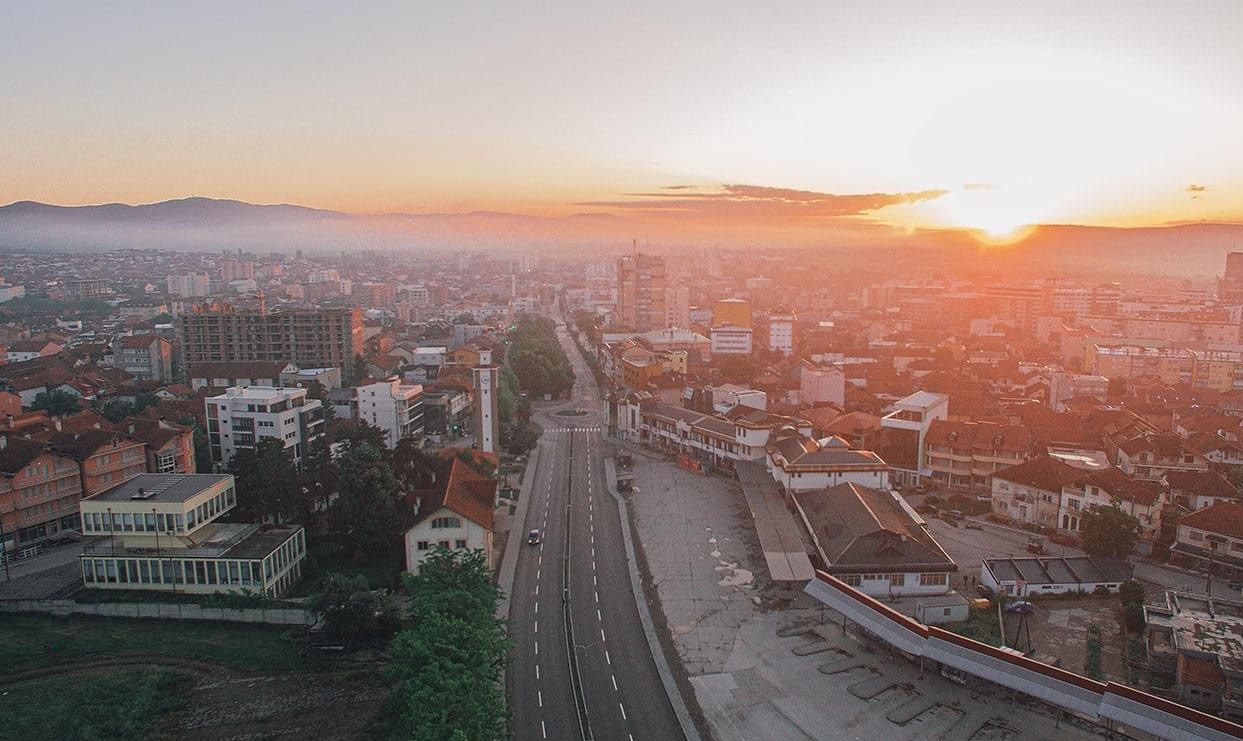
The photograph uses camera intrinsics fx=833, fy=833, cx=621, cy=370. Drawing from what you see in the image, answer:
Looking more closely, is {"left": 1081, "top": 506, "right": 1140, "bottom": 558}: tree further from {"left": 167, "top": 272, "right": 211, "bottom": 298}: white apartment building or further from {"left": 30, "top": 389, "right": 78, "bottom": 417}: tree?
{"left": 167, "top": 272, "right": 211, "bottom": 298}: white apartment building

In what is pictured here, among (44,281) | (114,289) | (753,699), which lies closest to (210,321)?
(753,699)

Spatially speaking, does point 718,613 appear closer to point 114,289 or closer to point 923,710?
point 923,710

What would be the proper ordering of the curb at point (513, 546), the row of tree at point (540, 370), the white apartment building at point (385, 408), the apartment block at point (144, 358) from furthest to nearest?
the apartment block at point (144, 358), the row of tree at point (540, 370), the white apartment building at point (385, 408), the curb at point (513, 546)

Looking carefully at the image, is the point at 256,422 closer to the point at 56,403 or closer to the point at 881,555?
the point at 56,403

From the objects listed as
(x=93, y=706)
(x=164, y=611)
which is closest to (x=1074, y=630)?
(x=93, y=706)

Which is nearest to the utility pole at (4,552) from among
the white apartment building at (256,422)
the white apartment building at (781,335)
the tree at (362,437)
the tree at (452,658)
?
the white apartment building at (256,422)

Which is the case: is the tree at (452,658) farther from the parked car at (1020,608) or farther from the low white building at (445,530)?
the parked car at (1020,608)
